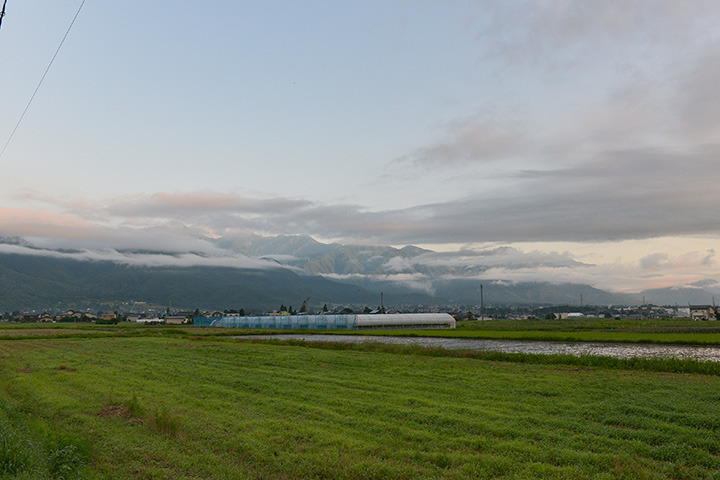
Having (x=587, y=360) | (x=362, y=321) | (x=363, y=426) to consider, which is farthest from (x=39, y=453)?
(x=362, y=321)

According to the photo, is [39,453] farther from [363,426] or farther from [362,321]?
[362,321]

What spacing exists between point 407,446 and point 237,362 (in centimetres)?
2315

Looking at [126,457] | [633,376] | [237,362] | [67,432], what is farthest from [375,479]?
[237,362]

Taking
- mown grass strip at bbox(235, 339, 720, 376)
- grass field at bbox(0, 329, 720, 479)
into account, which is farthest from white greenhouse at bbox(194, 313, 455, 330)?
grass field at bbox(0, 329, 720, 479)

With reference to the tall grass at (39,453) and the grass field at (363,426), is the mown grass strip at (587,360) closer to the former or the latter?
the grass field at (363,426)

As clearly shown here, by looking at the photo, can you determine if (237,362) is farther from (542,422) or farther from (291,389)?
(542,422)

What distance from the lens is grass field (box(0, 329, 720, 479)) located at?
1079 cm

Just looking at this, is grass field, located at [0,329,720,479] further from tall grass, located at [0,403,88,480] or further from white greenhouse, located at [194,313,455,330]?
white greenhouse, located at [194,313,455,330]

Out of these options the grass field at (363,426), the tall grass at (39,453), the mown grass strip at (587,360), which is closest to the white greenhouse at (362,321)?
the mown grass strip at (587,360)

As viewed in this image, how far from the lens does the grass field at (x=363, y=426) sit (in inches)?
425

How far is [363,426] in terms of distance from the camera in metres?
14.3

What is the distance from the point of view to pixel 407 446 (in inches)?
488

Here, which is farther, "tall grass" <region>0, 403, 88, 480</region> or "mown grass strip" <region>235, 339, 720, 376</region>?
"mown grass strip" <region>235, 339, 720, 376</region>

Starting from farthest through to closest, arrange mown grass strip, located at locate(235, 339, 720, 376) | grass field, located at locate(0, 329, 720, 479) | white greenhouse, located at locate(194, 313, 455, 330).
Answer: white greenhouse, located at locate(194, 313, 455, 330) → mown grass strip, located at locate(235, 339, 720, 376) → grass field, located at locate(0, 329, 720, 479)
